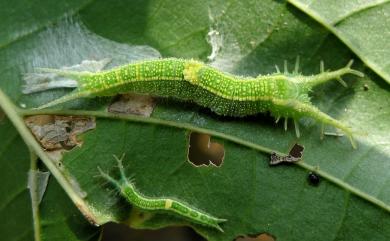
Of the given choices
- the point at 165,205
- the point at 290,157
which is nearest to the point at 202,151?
the point at 165,205

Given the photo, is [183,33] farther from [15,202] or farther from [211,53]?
[15,202]

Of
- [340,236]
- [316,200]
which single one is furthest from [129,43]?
[340,236]

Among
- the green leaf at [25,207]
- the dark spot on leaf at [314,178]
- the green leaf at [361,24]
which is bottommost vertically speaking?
the green leaf at [25,207]

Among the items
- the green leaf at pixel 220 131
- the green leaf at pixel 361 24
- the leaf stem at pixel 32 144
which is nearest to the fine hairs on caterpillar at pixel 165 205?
the green leaf at pixel 220 131

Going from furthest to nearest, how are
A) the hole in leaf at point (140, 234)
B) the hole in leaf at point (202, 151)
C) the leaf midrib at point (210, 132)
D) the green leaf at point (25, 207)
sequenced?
the hole in leaf at point (140, 234), the hole in leaf at point (202, 151), the green leaf at point (25, 207), the leaf midrib at point (210, 132)

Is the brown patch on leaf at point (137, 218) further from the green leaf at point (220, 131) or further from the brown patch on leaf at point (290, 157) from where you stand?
the brown patch on leaf at point (290, 157)
